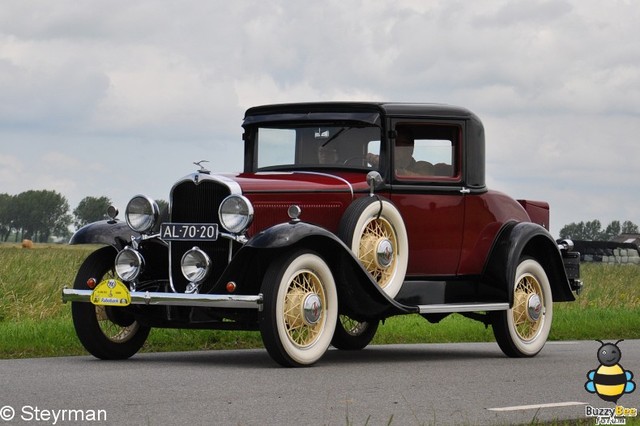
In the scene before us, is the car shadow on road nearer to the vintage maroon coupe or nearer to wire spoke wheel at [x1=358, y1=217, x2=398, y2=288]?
the vintage maroon coupe

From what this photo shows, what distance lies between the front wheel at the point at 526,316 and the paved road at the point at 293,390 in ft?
1.91

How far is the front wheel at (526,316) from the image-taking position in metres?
12.1

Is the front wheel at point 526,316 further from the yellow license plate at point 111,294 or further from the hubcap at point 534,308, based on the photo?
the yellow license plate at point 111,294

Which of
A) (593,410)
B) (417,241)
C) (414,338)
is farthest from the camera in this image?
(414,338)

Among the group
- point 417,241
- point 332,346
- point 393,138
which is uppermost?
point 393,138

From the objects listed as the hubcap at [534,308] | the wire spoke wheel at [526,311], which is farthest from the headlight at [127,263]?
the hubcap at [534,308]

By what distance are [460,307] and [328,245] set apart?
70.9 inches

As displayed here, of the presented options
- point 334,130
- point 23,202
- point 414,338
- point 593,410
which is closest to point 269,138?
point 334,130

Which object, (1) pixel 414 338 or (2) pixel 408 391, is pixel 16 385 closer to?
(2) pixel 408 391

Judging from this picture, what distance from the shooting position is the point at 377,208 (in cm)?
1072

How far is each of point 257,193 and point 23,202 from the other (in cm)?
10757

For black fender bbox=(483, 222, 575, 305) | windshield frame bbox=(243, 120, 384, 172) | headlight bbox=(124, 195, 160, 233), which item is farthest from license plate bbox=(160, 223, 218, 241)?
black fender bbox=(483, 222, 575, 305)

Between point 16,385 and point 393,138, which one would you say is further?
point 393,138

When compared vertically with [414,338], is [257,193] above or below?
above
